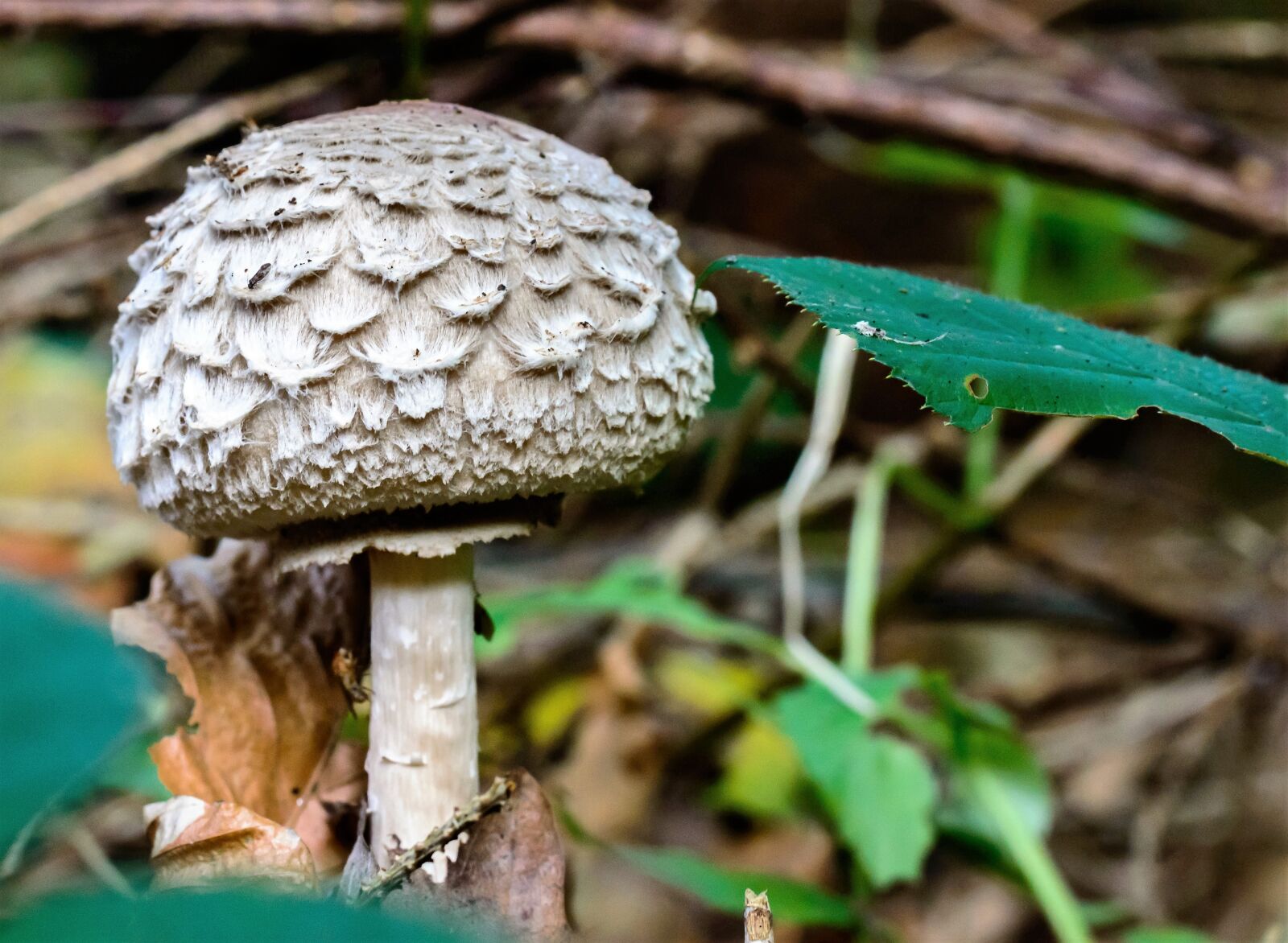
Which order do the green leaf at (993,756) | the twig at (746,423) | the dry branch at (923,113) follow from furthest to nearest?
the twig at (746,423), the dry branch at (923,113), the green leaf at (993,756)

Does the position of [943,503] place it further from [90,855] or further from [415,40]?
[90,855]

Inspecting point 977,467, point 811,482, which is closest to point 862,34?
point 977,467

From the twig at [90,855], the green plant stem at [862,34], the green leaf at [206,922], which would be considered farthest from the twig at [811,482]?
the green leaf at [206,922]

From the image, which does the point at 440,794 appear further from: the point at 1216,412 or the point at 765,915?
the point at 1216,412

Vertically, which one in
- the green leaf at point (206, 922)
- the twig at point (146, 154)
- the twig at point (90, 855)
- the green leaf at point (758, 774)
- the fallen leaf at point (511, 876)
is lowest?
the green leaf at point (758, 774)

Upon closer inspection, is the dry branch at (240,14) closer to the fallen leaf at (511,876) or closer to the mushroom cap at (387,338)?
the mushroom cap at (387,338)

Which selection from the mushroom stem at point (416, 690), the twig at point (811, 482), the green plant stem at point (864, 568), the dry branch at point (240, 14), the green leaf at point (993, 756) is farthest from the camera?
the dry branch at point (240, 14)

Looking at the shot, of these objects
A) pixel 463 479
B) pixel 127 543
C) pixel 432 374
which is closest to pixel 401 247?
pixel 432 374

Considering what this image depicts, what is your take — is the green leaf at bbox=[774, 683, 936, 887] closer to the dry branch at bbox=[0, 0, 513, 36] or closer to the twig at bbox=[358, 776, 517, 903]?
the twig at bbox=[358, 776, 517, 903]
